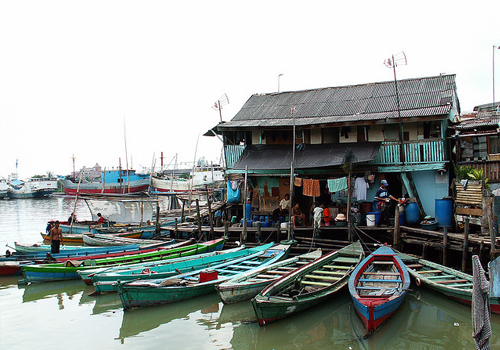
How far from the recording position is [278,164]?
17.2m

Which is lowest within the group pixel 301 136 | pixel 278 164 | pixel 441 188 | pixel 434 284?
pixel 434 284

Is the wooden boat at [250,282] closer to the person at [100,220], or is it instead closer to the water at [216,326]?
the water at [216,326]

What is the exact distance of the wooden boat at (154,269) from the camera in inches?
458

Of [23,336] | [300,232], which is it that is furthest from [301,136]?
[23,336]

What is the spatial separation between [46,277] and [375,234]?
12.0m

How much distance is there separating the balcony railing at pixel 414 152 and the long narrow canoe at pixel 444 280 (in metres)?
4.62

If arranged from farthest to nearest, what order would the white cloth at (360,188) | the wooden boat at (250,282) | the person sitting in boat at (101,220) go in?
the person sitting in boat at (101,220), the white cloth at (360,188), the wooden boat at (250,282)

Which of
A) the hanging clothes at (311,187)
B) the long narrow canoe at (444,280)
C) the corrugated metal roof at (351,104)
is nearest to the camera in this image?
the long narrow canoe at (444,280)

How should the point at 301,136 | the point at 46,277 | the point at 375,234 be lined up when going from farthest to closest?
the point at 301,136, the point at 375,234, the point at 46,277

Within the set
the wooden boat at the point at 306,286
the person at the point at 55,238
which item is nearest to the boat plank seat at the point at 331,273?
the wooden boat at the point at 306,286

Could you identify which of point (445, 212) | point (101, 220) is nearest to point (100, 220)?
point (101, 220)

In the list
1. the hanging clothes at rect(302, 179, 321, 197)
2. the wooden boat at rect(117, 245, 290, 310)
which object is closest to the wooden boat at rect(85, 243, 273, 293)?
the wooden boat at rect(117, 245, 290, 310)

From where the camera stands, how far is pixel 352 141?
17.6 meters

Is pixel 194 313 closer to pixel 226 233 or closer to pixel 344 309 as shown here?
pixel 344 309
